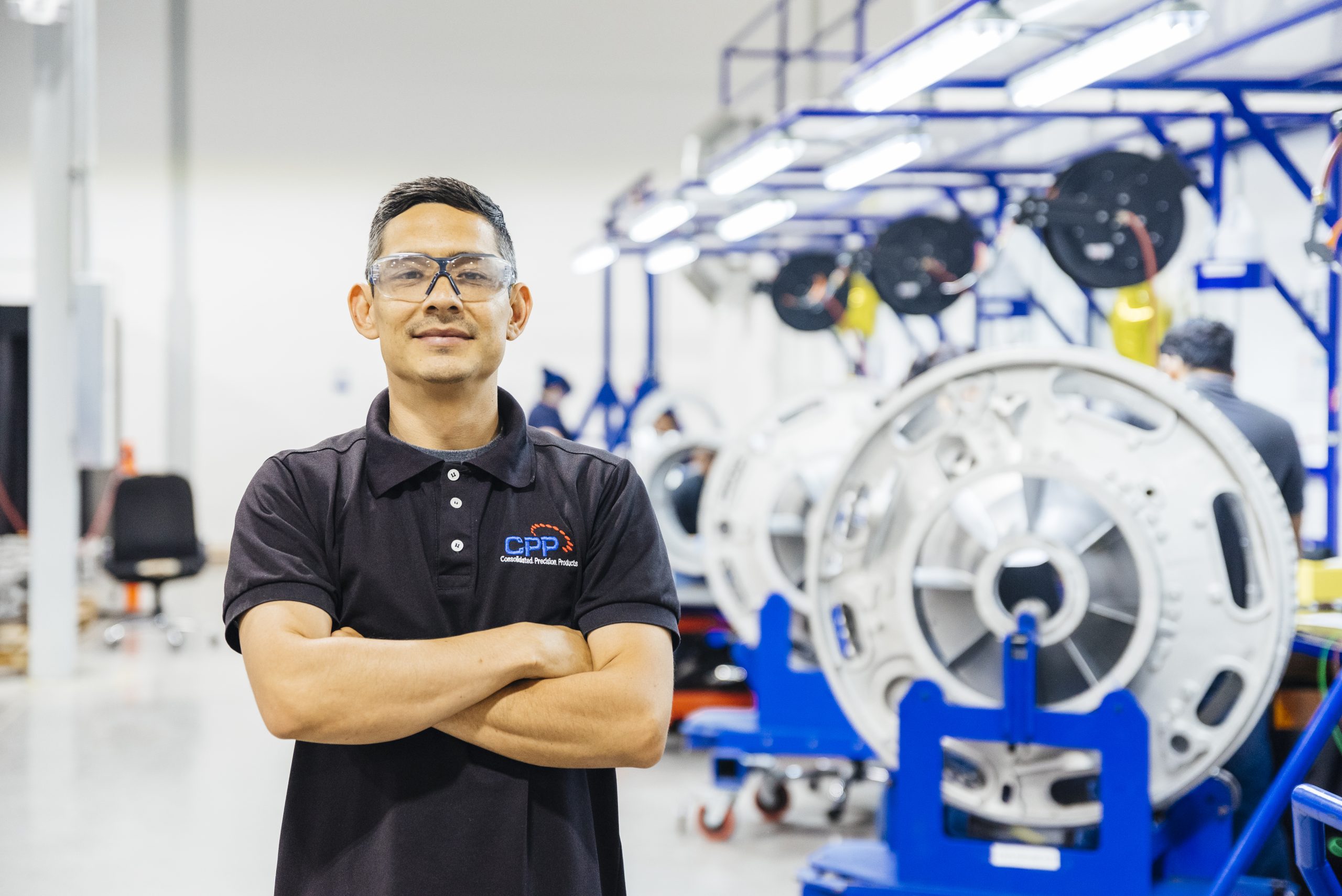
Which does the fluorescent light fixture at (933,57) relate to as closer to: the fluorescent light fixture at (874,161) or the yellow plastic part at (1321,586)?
the fluorescent light fixture at (874,161)

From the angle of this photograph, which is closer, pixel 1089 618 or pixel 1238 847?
pixel 1238 847

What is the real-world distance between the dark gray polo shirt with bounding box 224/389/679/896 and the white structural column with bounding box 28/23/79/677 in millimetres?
6839

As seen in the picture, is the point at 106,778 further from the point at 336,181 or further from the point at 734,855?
the point at 336,181

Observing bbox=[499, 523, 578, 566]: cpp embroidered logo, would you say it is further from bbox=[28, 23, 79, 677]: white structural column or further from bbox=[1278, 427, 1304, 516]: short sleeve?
bbox=[28, 23, 79, 677]: white structural column

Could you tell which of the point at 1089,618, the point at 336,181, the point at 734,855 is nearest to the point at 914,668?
the point at 1089,618

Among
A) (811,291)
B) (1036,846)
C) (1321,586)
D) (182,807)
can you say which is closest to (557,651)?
(1036,846)

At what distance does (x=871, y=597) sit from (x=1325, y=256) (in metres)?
1.43

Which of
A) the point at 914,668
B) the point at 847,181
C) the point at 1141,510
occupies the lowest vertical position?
the point at 914,668

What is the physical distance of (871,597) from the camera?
3.62 metres

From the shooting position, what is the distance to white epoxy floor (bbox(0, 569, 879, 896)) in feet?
16.0

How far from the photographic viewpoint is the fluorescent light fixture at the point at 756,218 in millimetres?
8586

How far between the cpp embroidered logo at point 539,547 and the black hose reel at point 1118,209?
4060 millimetres

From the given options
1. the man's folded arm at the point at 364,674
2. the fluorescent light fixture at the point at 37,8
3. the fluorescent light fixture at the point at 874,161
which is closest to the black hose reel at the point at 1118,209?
the fluorescent light fixture at the point at 874,161

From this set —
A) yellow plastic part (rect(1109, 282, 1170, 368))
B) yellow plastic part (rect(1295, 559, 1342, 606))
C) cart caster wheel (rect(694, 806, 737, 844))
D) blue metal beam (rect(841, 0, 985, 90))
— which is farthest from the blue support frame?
yellow plastic part (rect(1109, 282, 1170, 368))
